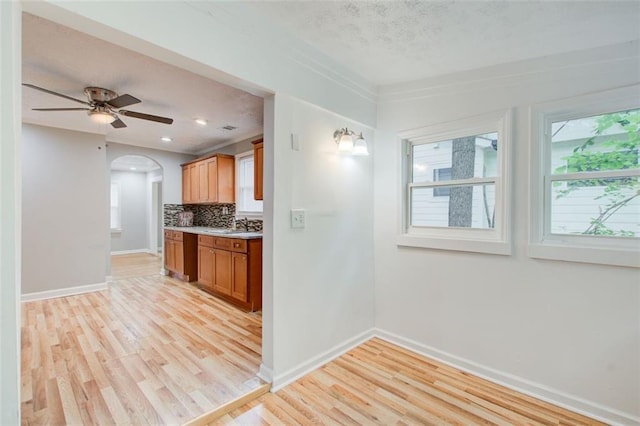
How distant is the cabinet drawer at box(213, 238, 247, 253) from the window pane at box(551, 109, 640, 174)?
315 centimetres

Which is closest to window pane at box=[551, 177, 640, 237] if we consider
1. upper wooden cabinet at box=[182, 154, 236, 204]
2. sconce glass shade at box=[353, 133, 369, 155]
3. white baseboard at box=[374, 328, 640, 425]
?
white baseboard at box=[374, 328, 640, 425]

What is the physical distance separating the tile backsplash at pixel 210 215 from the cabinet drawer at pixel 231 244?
74cm

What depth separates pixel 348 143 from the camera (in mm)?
2420

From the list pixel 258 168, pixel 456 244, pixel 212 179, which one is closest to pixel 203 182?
pixel 212 179

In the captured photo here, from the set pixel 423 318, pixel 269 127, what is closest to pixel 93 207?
pixel 269 127

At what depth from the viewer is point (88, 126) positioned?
4117 mm

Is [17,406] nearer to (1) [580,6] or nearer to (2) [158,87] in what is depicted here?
(2) [158,87]

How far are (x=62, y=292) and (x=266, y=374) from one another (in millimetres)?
3977

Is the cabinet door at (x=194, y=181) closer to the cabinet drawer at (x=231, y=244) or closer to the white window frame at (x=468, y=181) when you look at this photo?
the cabinet drawer at (x=231, y=244)

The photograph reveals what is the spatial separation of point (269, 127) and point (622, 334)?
2.64 metres

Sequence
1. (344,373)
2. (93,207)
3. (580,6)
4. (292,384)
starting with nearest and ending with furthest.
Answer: (580,6) < (292,384) < (344,373) < (93,207)

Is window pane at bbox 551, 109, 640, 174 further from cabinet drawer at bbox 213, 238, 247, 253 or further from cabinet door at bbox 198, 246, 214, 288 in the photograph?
cabinet door at bbox 198, 246, 214, 288

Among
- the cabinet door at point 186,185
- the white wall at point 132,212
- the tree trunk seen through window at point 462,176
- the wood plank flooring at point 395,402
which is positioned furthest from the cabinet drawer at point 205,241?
the white wall at point 132,212

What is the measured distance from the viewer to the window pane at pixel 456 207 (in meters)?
2.34
